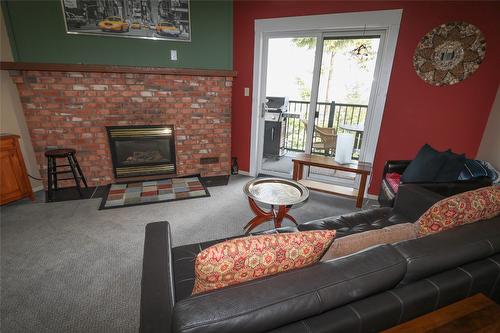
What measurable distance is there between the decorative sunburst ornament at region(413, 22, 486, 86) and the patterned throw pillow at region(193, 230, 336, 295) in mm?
2752

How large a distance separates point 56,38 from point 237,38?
7.33 ft

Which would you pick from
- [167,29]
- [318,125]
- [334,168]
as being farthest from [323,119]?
[167,29]

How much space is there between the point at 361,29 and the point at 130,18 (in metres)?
2.83

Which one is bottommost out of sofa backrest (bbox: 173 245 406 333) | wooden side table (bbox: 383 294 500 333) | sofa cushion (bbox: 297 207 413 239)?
sofa cushion (bbox: 297 207 413 239)

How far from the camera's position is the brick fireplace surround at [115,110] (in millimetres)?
3092

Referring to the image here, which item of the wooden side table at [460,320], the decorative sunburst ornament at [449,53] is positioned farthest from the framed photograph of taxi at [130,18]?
the wooden side table at [460,320]

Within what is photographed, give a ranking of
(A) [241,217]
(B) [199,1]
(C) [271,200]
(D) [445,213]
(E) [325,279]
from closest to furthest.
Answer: (E) [325,279] < (D) [445,213] < (C) [271,200] < (A) [241,217] < (B) [199,1]

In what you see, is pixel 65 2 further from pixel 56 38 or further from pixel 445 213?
pixel 445 213

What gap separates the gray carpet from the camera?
161 cm

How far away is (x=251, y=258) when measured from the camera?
2.85 ft

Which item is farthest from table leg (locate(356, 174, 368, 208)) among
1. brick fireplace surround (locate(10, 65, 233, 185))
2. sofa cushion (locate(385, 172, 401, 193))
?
brick fireplace surround (locate(10, 65, 233, 185))

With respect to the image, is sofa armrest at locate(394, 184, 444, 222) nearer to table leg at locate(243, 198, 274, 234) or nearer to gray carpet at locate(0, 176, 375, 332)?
gray carpet at locate(0, 176, 375, 332)

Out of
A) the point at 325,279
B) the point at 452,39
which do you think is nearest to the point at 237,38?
the point at 452,39

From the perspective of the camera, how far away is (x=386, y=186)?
8.71 feet
